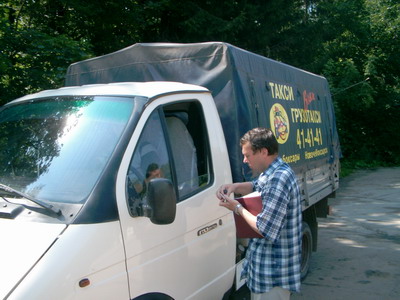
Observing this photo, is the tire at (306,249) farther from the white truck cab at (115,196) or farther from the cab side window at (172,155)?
the cab side window at (172,155)

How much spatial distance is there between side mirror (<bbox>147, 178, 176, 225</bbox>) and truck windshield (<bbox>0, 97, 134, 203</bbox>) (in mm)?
362

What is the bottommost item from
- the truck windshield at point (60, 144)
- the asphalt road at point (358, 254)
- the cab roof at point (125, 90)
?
the asphalt road at point (358, 254)

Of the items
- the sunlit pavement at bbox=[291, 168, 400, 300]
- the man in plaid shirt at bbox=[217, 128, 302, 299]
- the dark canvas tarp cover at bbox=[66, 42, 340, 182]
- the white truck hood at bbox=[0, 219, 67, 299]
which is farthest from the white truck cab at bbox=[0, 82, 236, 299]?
the sunlit pavement at bbox=[291, 168, 400, 300]

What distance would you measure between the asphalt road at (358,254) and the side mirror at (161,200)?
6.86ft

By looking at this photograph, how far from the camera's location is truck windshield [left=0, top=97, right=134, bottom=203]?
2598 millimetres

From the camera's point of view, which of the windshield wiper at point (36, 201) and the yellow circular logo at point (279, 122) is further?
the yellow circular logo at point (279, 122)

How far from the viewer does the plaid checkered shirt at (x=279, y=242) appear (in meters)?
2.77

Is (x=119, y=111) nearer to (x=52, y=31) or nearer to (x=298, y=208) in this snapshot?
(x=298, y=208)

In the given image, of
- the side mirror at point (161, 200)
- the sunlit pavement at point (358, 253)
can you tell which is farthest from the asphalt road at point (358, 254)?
the side mirror at point (161, 200)

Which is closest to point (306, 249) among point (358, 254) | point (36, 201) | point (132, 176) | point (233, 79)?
point (358, 254)

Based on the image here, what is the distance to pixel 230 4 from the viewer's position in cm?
1283

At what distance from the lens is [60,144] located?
285cm

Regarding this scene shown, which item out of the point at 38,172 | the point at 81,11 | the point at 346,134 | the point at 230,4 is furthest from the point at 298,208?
the point at 346,134

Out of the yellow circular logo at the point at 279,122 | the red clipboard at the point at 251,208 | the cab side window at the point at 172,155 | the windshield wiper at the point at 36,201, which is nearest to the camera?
the windshield wiper at the point at 36,201
